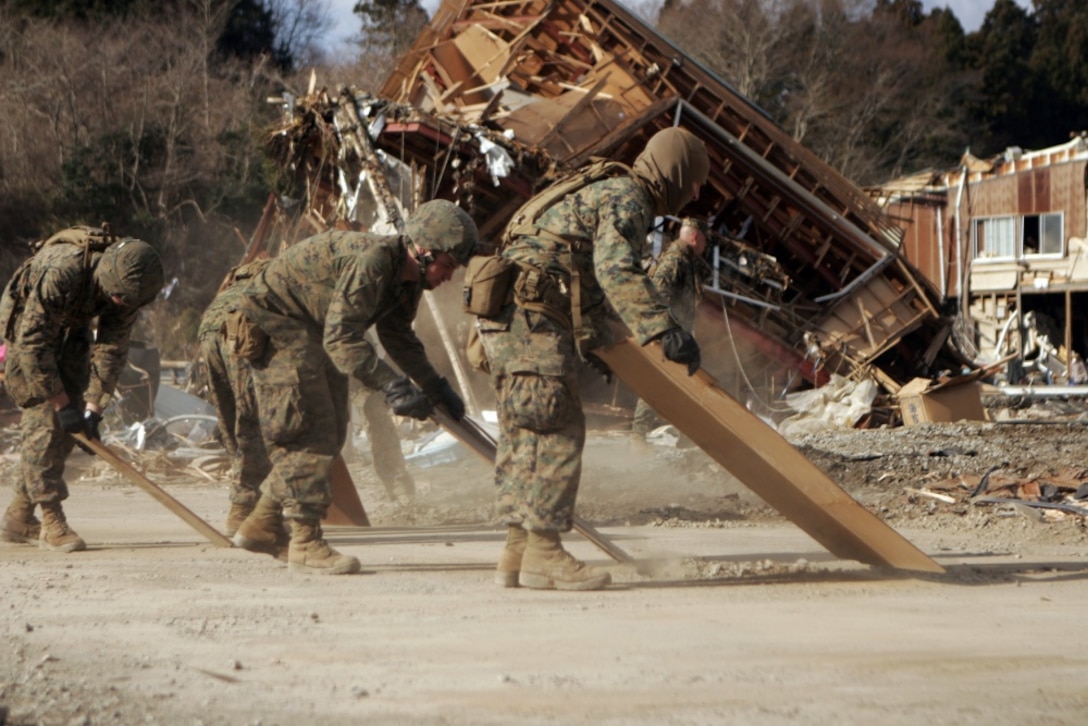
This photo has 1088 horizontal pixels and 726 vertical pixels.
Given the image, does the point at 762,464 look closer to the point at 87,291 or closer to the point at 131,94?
the point at 87,291

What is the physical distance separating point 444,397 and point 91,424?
206 centimetres

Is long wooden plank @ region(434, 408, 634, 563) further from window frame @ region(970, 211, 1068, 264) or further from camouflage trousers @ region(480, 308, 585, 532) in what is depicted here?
window frame @ region(970, 211, 1068, 264)

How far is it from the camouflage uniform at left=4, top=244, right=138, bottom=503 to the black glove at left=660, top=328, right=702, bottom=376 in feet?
10.5

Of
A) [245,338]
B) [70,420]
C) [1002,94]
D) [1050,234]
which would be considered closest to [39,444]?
[70,420]

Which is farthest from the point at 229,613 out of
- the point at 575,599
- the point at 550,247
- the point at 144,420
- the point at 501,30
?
the point at 501,30

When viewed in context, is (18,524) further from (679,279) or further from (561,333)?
(679,279)

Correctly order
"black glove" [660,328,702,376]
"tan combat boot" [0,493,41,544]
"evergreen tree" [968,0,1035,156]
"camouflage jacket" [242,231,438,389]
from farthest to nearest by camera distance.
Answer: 1. "evergreen tree" [968,0,1035,156]
2. "tan combat boot" [0,493,41,544]
3. "camouflage jacket" [242,231,438,389]
4. "black glove" [660,328,702,376]

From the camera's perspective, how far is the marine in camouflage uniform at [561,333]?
17.5 feet

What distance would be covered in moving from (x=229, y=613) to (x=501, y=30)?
46.5ft

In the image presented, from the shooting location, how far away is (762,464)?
5.70 m

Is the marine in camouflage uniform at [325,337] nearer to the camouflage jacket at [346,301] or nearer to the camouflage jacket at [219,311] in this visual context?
the camouflage jacket at [346,301]

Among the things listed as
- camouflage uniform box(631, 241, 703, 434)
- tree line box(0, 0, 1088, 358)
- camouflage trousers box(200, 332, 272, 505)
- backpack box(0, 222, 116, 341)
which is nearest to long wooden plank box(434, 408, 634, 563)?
camouflage trousers box(200, 332, 272, 505)

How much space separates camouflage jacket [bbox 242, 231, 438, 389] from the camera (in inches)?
224

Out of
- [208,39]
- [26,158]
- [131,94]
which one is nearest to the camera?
[26,158]
